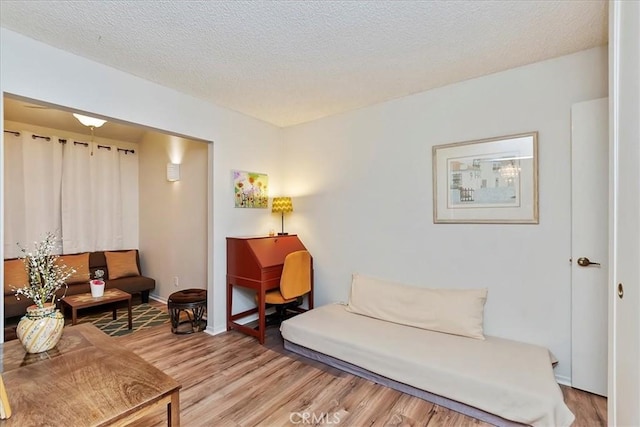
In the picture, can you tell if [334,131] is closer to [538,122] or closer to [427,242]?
[427,242]

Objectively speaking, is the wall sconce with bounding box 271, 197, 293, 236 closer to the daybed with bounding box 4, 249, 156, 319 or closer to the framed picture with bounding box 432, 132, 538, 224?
the framed picture with bounding box 432, 132, 538, 224

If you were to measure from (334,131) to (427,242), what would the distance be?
1.62 meters

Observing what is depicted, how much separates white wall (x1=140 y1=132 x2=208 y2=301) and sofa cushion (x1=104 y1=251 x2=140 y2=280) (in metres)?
0.25

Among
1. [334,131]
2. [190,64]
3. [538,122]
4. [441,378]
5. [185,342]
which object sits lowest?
[185,342]

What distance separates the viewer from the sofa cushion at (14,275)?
3457 mm

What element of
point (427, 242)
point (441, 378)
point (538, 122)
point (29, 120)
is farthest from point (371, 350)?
point (29, 120)

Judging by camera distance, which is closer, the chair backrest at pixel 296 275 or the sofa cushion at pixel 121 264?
the chair backrest at pixel 296 275

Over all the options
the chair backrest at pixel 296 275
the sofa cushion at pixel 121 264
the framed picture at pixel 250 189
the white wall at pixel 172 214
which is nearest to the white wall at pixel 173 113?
the framed picture at pixel 250 189

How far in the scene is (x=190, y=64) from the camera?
2385 mm

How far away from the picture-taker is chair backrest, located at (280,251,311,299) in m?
3.08

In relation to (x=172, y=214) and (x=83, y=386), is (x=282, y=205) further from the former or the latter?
(x=83, y=386)

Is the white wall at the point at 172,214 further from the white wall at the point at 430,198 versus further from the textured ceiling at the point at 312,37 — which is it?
the textured ceiling at the point at 312,37

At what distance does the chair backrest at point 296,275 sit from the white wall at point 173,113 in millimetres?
731

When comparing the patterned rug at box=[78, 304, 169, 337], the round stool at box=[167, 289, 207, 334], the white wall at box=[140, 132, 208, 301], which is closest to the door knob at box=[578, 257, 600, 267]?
the round stool at box=[167, 289, 207, 334]
